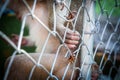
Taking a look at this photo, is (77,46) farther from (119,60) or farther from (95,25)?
(119,60)

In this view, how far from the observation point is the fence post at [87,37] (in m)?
1.11

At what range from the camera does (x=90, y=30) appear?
1.14 metres

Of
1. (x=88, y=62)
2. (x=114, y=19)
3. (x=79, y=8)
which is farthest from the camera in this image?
(x=114, y=19)

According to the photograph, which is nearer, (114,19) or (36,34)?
(36,34)

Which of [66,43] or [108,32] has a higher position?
[66,43]

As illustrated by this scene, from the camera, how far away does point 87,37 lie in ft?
3.74

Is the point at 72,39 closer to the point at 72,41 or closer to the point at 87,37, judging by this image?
the point at 72,41

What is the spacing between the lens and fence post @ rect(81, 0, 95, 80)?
1106 millimetres

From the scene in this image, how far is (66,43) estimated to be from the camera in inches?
42.1

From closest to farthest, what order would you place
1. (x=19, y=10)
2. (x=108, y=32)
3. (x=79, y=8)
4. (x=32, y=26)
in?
(x=79, y=8), (x=19, y=10), (x=32, y=26), (x=108, y=32)

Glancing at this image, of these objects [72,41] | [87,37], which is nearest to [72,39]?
[72,41]

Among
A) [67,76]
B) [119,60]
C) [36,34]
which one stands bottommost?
[119,60]

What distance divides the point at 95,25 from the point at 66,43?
22cm

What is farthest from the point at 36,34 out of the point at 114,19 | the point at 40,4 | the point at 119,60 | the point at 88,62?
the point at 114,19
